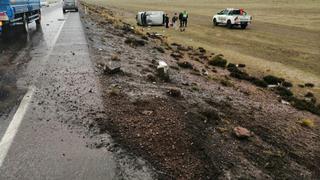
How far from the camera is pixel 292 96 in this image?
1325cm

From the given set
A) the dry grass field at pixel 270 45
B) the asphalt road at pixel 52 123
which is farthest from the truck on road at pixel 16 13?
the dry grass field at pixel 270 45

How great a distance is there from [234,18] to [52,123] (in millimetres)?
31077

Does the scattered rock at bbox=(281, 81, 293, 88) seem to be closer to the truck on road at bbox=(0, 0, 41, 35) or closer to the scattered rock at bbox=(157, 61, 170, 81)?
the scattered rock at bbox=(157, 61, 170, 81)

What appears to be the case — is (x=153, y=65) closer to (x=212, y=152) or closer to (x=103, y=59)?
(x=103, y=59)

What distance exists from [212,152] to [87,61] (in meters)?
7.73

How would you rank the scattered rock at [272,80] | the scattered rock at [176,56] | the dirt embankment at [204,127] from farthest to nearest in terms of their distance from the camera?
the scattered rock at [176,56] < the scattered rock at [272,80] < the dirt embankment at [204,127]

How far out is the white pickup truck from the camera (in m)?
35.9

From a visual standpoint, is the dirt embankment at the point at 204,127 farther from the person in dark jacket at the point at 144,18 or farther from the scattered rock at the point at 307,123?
the person in dark jacket at the point at 144,18

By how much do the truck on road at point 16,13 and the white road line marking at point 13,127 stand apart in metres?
8.93

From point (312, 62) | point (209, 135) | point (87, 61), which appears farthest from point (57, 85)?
point (312, 62)

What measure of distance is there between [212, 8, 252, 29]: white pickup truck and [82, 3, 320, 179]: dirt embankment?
2367 centimetres

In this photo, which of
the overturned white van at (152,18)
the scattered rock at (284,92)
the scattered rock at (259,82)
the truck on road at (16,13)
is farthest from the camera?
the overturned white van at (152,18)

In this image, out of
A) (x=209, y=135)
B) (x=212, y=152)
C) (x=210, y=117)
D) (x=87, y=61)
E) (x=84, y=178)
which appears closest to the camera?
(x=84, y=178)

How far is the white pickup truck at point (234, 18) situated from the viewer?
118ft
